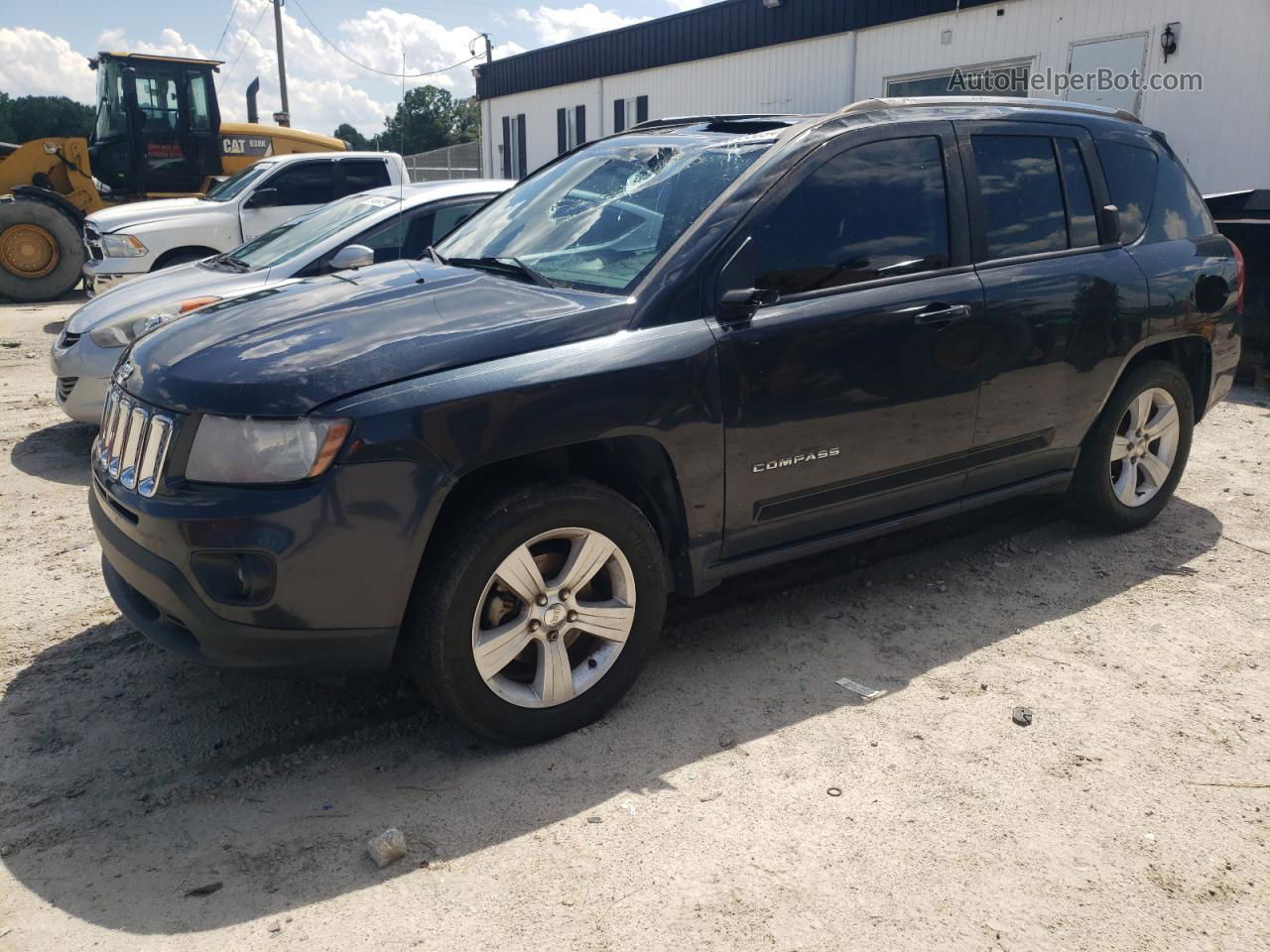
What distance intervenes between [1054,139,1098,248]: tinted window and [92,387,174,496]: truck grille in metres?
3.66

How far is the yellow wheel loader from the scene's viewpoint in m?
14.4

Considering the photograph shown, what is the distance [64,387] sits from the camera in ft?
21.2

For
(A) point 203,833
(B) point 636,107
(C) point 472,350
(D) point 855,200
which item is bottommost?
(A) point 203,833

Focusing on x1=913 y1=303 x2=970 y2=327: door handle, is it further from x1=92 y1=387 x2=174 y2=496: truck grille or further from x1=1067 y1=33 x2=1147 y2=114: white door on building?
x1=1067 y1=33 x2=1147 y2=114: white door on building

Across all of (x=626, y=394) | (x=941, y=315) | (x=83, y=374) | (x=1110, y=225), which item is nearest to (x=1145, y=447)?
(x=1110, y=225)

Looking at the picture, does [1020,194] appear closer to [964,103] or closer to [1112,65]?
[964,103]

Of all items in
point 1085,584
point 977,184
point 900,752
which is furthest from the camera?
point 1085,584

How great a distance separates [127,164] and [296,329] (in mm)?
14355

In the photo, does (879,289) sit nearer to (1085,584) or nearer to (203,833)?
(1085,584)

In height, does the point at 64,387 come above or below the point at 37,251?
below

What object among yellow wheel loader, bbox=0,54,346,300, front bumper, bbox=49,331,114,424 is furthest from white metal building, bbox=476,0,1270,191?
front bumper, bbox=49,331,114,424

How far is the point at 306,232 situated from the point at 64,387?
6.18 feet

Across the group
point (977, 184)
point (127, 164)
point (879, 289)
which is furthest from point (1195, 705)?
point (127, 164)

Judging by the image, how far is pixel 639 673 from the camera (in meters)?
3.46
